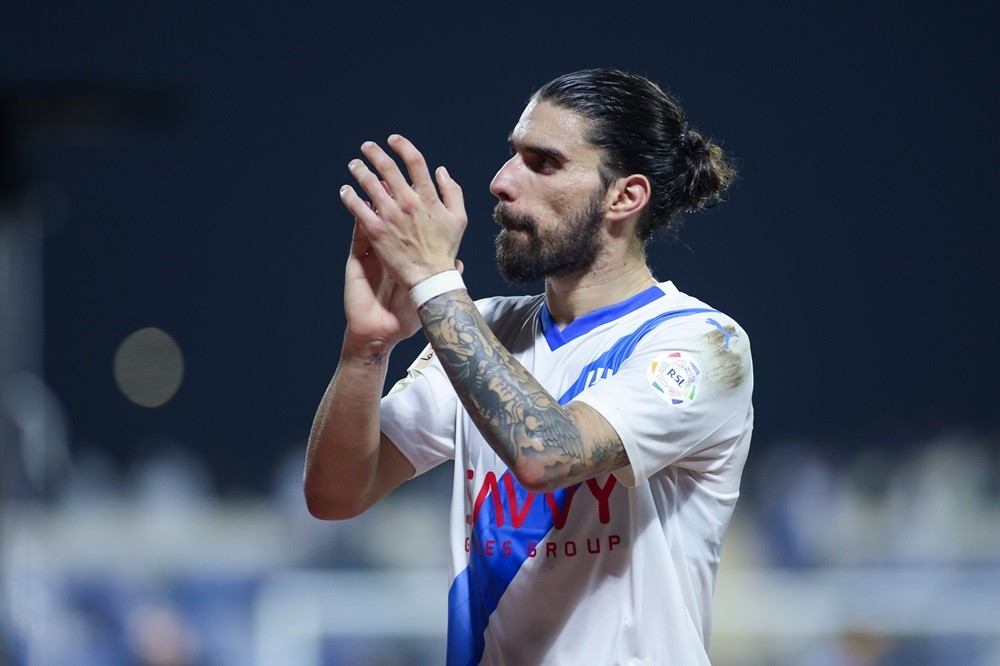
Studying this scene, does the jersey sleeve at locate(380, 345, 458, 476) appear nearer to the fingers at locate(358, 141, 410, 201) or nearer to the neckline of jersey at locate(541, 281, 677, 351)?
the neckline of jersey at locate(541, 281, 677, 351)

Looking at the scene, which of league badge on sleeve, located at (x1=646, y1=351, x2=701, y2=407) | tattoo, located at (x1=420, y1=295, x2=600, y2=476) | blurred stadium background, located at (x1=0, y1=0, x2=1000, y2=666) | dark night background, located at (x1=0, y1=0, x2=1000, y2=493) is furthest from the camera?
dark night background, located at (x1=0, y1=0, x2=1000, y2=493)

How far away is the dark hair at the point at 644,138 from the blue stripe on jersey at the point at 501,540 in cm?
23

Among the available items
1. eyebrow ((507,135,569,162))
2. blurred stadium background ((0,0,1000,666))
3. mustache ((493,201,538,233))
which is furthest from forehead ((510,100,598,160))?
blurred stadium background ((0,0,1000,666))

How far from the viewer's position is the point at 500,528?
148cm

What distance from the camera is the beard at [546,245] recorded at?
5.03 ft

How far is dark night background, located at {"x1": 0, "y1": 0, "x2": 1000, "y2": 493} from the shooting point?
4.84m

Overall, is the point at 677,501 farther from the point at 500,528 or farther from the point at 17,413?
the point at 17,413

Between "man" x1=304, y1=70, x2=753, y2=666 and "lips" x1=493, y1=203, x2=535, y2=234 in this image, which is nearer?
"man" x1=304, y1=70, x2=753, y2=666

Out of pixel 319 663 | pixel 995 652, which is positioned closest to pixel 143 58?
pixel 319 663

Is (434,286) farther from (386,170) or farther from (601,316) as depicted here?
(601,316)

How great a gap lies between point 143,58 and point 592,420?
5063 millimetres

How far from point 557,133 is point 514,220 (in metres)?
0.14

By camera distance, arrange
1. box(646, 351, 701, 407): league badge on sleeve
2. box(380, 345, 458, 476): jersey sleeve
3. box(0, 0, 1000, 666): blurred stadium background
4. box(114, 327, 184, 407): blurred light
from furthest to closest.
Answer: box(114, 327, 184, 407): blurred light
box(0, 0, 1000, 666): blurred stadium background
box(380, 345, 458, 476): jersey sleeve
box(646, 351, 701, 407): league badge on sleeve

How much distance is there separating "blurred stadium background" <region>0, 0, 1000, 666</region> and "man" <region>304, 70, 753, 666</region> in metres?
2.85
